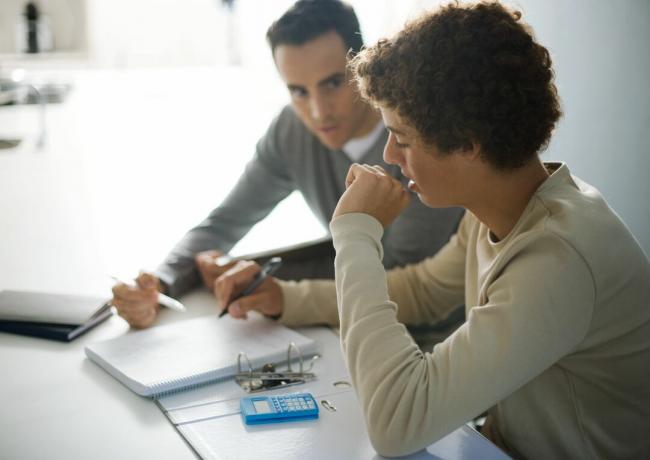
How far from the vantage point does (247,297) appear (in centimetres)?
145

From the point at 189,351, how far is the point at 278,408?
0.26m

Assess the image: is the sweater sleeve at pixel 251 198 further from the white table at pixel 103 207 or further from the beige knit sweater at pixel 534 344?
the beige knit sweater at pixel 534 344

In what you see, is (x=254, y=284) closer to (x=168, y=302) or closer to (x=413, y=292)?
(x=168, y=302)

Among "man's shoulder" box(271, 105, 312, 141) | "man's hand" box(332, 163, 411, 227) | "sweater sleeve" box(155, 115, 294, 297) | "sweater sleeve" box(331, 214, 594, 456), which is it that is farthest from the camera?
"man's shoulder" box(271, 105, 312, 141)

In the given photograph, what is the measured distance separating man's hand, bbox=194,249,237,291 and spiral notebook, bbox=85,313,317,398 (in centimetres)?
17

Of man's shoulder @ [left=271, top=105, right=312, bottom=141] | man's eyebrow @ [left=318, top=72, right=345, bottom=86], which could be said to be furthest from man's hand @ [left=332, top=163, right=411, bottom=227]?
man's shoulder @ [left=271, top=105, right=312, bottom=141]

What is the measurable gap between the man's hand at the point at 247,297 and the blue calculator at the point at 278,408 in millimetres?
336

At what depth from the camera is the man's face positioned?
70.7 inches

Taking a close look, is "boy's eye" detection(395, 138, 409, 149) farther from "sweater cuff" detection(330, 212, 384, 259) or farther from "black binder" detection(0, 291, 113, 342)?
"black binder" detection(0, 291, 113, 342)

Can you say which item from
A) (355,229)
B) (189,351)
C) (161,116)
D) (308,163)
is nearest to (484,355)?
(355,229)

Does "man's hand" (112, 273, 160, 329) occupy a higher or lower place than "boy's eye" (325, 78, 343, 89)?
lower

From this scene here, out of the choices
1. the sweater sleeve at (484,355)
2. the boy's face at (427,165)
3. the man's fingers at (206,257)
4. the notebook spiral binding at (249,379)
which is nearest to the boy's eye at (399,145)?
the boy's face at (427,165)

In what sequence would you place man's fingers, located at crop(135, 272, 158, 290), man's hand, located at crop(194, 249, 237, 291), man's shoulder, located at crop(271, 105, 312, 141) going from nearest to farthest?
man's fingers, located at crop(135, 272, 158, 290), man's hand, located at crop(194, 249, 237, 291), man's shoulder, located at crop(271, 105, 312, 141)

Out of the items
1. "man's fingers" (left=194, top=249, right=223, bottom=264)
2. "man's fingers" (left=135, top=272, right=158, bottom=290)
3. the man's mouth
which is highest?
the man's mouth
